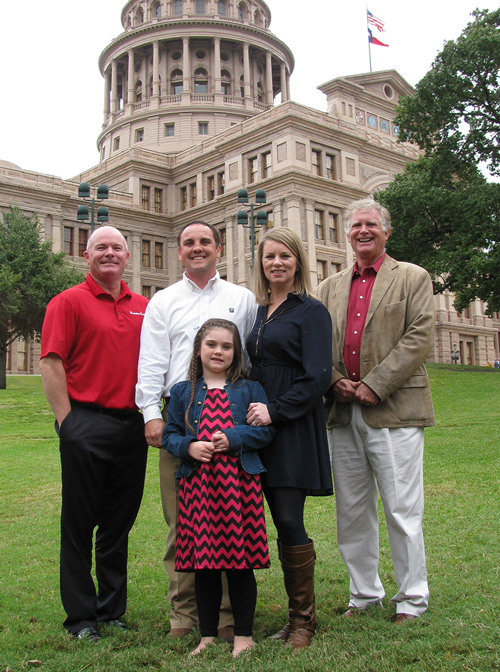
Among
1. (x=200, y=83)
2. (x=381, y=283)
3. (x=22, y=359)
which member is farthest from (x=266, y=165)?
(x=381, y=283)

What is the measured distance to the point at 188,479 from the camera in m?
3.98

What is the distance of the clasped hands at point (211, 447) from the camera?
386 cm

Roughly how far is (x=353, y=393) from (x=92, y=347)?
1830mm

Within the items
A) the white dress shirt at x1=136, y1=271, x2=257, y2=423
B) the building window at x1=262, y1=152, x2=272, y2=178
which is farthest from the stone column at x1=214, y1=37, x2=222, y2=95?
the white dress shirt at x1=136, y1=271, x2=257, y2=423

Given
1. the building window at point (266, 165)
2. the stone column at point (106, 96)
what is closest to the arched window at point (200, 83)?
the stone column at point (106, 96)

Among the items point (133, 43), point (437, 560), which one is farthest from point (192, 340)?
point (133, 43)

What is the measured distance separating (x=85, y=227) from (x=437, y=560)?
45.6m

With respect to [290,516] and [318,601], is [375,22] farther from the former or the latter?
[290,516]

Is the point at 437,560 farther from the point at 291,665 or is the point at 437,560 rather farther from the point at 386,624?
the point at 291,665

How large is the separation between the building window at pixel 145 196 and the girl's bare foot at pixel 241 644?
163ft

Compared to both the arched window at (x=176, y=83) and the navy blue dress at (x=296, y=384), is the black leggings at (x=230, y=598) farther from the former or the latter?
the arched window at (x=176, y=83)

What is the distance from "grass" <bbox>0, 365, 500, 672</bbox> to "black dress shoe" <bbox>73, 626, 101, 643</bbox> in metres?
0.07

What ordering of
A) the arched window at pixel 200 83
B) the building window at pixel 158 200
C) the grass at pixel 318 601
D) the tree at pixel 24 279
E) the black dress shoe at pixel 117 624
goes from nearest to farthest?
the grass at pixel 318 601 < the black dress shoe at pixel 117 624 < the tree at pixel 24 279 < the building window at pixel 158 200 < the arched window at pixel 200 83

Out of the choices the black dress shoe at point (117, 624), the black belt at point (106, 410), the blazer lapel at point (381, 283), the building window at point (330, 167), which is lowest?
the black dress shoe at point (117, 624)
